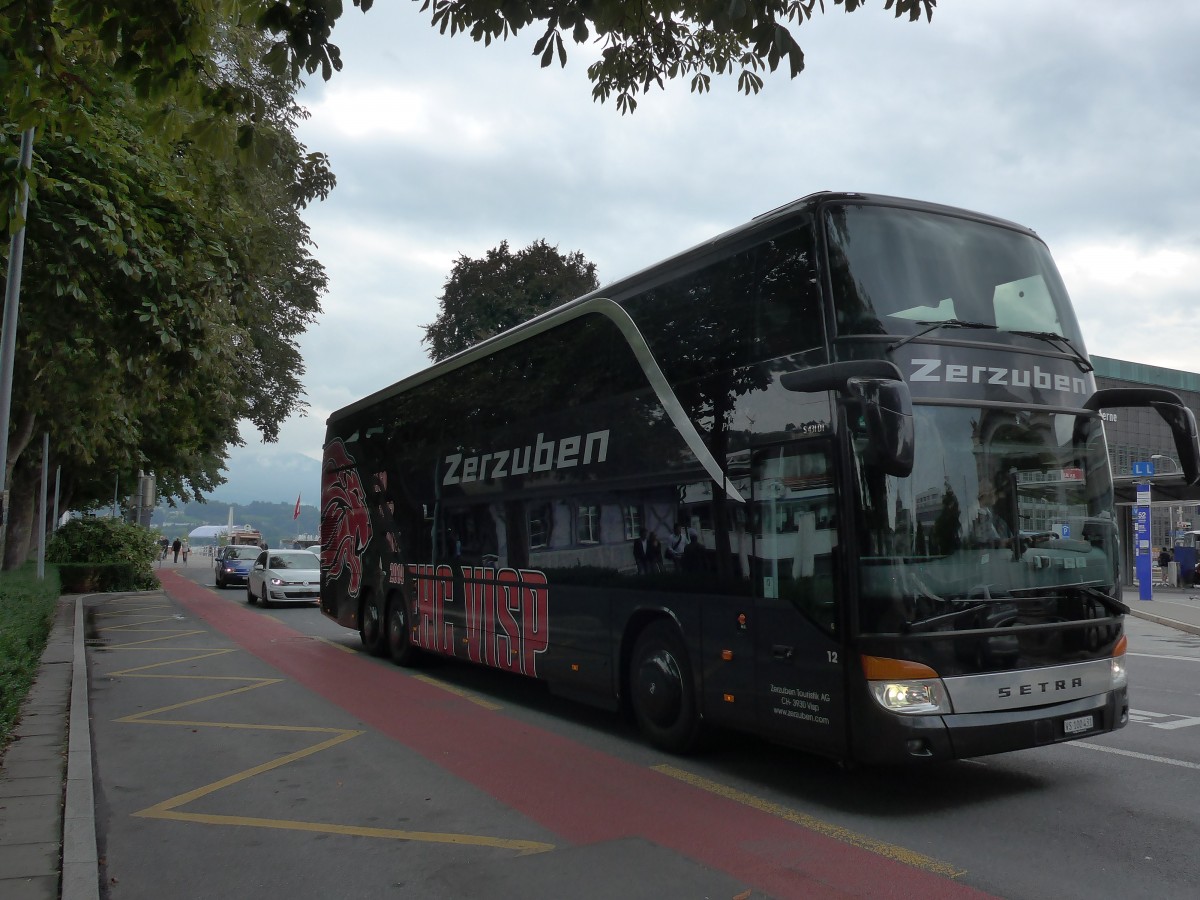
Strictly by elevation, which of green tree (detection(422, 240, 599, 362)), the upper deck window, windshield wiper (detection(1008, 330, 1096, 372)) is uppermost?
green tree (detection(422, 240, 599, 362))

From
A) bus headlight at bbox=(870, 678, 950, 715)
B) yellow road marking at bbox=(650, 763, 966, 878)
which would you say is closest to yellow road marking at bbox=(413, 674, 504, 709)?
yellow road marking at bbox=(650, 763, 966, 878)

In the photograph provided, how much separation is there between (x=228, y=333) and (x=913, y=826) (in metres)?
12.4

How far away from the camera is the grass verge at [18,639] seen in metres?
8.09

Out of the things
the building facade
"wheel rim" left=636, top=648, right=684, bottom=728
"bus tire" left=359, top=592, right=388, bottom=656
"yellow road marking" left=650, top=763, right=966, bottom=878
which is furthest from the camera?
the building facade

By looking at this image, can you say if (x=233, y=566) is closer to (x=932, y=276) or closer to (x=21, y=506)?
(x=21, y=506)

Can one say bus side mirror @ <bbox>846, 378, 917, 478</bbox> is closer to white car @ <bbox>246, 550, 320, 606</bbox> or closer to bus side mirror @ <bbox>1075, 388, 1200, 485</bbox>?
bus side mirror @ <bbox>1075, 388, 1200, 485</bbox>

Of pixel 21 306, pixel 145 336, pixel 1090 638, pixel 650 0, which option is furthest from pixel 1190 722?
pixel 21 306

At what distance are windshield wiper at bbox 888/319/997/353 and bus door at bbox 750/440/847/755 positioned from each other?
79cm

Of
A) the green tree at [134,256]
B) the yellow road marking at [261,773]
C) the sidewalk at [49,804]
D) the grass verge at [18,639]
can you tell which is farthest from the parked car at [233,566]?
the sidewalk at [49,804]

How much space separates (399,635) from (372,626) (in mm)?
1236

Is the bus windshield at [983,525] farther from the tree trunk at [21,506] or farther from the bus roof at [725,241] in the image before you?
the tree trunk at [21,506]

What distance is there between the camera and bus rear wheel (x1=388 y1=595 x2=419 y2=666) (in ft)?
44.5

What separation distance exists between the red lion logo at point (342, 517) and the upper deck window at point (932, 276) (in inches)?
401

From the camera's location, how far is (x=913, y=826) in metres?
5.97
